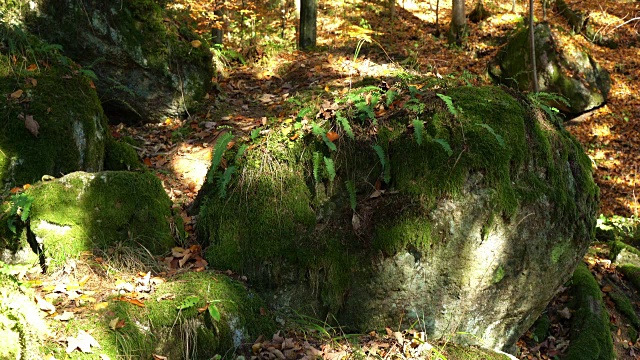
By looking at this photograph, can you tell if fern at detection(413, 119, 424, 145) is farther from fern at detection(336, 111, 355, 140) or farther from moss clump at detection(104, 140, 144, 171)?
moss clump at detection(104, 140, 144, 171)

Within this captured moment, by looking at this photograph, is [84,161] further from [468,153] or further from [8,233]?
[468,153]

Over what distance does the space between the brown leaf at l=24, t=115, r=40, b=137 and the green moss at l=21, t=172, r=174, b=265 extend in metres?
1.03

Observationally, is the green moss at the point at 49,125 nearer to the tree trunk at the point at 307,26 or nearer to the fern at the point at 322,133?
the fern at the point at 322,133

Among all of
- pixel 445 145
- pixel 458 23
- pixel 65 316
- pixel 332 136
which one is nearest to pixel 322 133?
pixel 332 136

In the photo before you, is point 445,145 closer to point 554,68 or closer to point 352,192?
point 352,192

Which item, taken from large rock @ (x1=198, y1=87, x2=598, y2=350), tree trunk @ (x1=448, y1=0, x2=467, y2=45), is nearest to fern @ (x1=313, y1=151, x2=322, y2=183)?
large rock @ (x1=198, y1=87, x2=598, y2=350)

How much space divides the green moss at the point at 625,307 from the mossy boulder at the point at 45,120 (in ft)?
26.5

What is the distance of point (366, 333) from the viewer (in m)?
5.23

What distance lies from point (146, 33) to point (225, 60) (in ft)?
6.86

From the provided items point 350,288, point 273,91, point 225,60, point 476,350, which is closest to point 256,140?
point 350,288

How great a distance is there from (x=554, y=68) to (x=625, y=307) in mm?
7915

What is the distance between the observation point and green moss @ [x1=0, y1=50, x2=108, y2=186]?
5703 mm

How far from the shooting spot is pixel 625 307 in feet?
26.2

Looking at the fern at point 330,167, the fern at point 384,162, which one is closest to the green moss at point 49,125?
the fern at point 330,167
